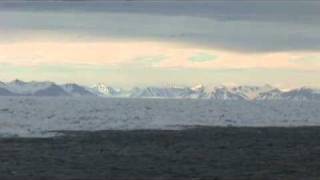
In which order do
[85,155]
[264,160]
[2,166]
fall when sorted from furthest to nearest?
[85,155] < [264,160] < [2,166]

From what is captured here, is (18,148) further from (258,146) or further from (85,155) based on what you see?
(258,146)

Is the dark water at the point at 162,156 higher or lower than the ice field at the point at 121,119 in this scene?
higher

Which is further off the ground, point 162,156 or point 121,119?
point 162,156

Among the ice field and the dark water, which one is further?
the ice field

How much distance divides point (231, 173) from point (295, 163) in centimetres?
317

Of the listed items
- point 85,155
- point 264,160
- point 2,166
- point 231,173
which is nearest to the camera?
point 231,173

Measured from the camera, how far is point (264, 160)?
3092 centimetres

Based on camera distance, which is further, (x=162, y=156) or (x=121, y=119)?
(x=121, y=119)

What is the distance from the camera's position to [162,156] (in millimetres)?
32844

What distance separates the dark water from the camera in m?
26.8

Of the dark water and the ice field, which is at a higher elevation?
the dark water

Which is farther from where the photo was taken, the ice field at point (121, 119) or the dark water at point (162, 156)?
the ice field at point (121, 119)

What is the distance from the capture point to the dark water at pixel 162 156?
2681 centimetres

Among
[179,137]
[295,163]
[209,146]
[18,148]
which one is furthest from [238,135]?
[295,163]
